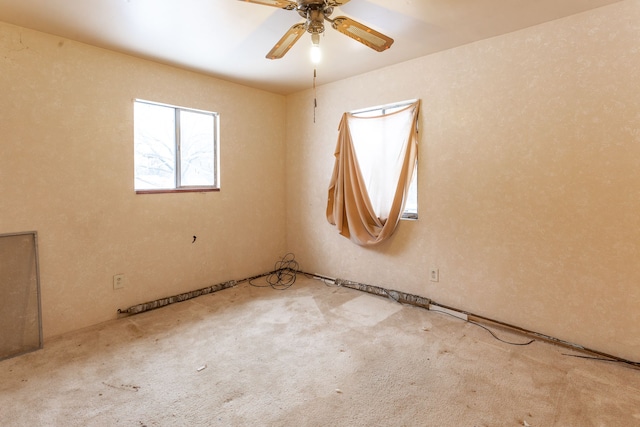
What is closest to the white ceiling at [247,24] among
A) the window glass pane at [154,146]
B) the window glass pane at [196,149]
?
the window glass pane at [154,146]

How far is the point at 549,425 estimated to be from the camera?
5.25 ft

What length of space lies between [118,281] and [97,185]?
2.85 feet

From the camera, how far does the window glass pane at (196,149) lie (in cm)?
338

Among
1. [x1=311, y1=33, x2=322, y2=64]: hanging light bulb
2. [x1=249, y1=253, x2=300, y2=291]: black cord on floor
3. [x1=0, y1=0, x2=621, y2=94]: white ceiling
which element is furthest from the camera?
[x1=249, y1=253, x2=300, y2=291]: black cord on floor

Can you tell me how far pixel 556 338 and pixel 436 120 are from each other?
2.00 meters

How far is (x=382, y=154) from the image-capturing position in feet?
10.9

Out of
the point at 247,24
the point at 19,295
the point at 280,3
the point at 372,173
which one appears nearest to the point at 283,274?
the point at 372,173

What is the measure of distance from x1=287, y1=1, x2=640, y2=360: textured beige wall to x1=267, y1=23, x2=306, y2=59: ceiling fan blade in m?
1.51

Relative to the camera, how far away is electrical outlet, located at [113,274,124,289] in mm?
2869

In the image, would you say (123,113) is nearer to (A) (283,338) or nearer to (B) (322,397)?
(A) (283,338)

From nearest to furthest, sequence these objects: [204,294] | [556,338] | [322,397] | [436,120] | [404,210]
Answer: [322,397], [556,338], [436,120], [404,210], [204,294]

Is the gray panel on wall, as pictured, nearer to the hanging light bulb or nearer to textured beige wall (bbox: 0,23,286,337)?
textured beige wall (bbox: 0,23,286,337)

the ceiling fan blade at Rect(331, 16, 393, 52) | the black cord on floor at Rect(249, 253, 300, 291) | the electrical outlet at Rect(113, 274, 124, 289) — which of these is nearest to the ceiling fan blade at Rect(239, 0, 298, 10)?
the ceiling fan blade at Rect(331, 16, 393, 52)

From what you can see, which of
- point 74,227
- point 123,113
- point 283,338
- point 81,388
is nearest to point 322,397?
point 283,338
